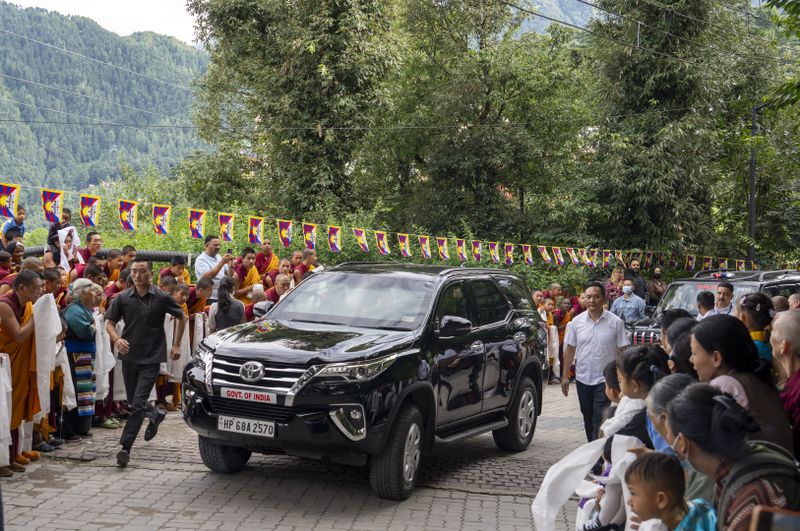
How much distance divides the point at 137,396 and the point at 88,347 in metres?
1.52

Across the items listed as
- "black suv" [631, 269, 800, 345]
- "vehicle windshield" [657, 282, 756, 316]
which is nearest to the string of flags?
"black suv" [631, 269, 800, 345]

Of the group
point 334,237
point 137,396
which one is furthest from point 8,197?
point 334,237

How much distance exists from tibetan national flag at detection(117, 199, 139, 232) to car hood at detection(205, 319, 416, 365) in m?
8.28

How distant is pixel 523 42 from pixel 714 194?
9.64m

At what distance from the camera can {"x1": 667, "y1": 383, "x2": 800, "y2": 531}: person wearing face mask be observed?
309 cm

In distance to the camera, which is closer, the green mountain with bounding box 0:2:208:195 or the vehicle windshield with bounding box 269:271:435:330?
the vehicle windshield with bounding box 269:271:435:330

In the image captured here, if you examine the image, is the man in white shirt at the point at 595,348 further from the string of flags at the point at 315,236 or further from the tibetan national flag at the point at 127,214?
the tibetan national flag at the point at 127,214

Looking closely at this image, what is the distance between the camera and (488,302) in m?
10.6

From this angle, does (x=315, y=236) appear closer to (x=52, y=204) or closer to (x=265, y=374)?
(x=52, y=204)

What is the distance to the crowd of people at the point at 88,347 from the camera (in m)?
8.91

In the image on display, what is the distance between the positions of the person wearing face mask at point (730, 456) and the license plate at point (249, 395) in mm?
4781

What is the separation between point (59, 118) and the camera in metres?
114

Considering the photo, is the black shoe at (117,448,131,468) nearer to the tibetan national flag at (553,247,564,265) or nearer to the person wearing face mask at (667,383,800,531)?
the person wearing face mask at (667,383,800,531)

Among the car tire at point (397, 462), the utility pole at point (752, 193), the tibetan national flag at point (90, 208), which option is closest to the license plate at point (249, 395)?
the car tire at point (397, 462)
